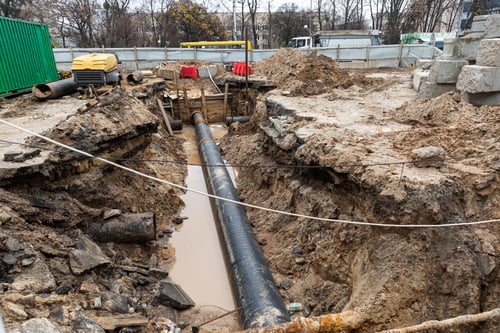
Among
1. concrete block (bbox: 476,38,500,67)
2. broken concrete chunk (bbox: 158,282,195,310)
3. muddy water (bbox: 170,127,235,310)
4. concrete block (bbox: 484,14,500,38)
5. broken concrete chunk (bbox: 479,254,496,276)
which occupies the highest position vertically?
concrete block (bbox: 484,14,500,38)

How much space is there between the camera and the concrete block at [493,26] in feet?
22.1

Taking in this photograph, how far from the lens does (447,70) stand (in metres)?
8.14

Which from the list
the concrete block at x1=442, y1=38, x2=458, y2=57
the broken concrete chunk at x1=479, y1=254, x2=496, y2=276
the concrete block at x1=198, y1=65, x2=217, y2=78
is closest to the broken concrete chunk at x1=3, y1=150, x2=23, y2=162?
the broken concrete chunk at x1=479, y1=254, x2=496, y2=276

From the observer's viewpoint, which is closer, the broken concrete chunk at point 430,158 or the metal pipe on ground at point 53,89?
the broken concrete chunk at point 430,158

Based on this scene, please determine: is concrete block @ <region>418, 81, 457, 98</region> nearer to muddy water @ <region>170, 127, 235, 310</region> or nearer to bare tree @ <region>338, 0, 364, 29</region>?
muddy water @ <region>170, 127, 235, 310</region>

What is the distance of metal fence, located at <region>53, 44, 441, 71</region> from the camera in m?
20.1

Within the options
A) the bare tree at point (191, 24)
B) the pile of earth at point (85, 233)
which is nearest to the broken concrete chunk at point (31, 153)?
the pile of earth at point (85, 233)

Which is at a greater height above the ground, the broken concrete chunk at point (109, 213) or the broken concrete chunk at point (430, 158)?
the broken concrete chunk at point (430, 158)

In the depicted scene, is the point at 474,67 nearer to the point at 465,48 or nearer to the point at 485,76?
the point at 485,76

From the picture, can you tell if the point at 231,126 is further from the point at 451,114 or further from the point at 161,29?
the point at 161,29

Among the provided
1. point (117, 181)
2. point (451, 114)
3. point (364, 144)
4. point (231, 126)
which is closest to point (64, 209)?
point (117, 181)

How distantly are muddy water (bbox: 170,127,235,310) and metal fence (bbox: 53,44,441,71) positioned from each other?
48.2ft

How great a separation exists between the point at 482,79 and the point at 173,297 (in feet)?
24.1

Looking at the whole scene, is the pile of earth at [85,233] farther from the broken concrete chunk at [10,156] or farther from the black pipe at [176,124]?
the black pipe at [176,124]
